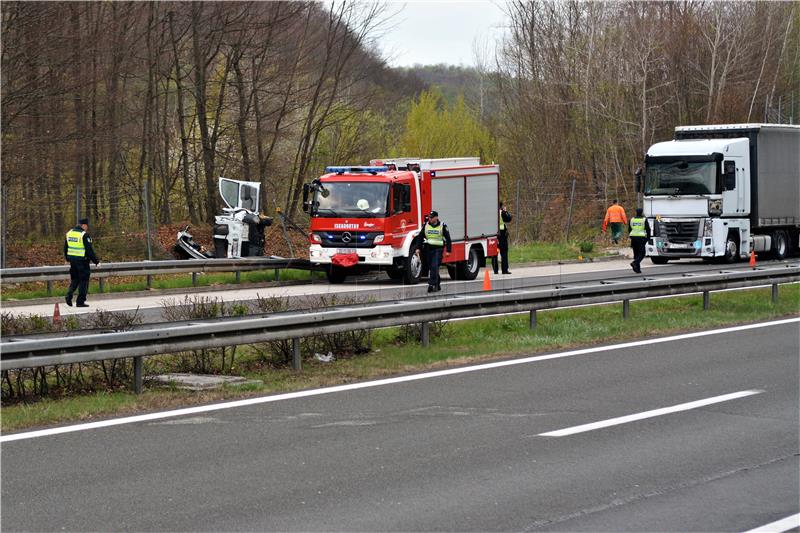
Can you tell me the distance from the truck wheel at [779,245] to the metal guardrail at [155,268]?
51.6 feet

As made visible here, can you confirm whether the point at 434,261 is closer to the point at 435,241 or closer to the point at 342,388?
the point at 435,241

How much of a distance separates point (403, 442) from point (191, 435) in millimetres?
1812

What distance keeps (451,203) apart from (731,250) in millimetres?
9644

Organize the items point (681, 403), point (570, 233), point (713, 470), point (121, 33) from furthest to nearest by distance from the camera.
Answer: point (570, 233)
point (121, 33)
point (681, 403)
point (713, 470)

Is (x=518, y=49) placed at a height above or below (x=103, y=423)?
above

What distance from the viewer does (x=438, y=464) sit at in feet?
28.4

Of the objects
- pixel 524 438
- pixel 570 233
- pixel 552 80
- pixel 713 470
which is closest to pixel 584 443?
pixel 524 438

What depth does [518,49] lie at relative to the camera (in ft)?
186

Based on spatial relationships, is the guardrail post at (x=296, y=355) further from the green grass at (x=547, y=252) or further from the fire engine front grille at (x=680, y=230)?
the fire engine front grille at (x=680, y=230)

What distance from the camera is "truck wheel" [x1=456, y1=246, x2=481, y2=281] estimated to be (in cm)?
3080

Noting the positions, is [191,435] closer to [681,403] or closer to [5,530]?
[5,530]

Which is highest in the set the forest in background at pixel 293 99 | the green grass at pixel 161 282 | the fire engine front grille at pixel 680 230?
the forest in background at pixel 293 99

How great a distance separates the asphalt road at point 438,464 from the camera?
23.5 feet

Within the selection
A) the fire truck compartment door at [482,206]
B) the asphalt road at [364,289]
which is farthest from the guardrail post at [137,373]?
the fire truck compartment door at [482,206]
